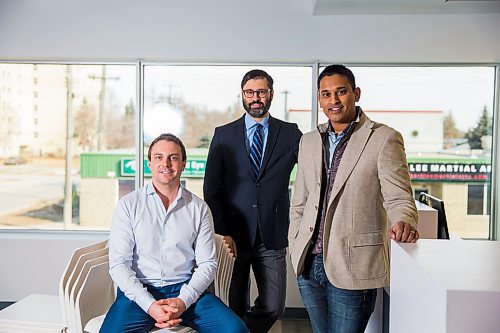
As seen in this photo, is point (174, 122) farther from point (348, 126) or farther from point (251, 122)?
point (348, 126)

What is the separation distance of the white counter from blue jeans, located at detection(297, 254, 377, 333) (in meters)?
0.53

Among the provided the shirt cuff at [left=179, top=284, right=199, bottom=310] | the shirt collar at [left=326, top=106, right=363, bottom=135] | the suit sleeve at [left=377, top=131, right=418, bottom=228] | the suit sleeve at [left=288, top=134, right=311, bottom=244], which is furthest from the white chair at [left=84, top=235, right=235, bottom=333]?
the suit sleeve at [left=377, top=131, right=418, bottom=228]

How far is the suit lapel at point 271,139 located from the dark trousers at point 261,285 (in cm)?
43

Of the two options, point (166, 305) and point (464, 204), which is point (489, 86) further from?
point (166, 305)

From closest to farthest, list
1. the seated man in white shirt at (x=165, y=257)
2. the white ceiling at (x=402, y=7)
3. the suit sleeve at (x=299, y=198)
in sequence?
1. the suit sleeve at (x=299, y=198)
2. the seated man in white shirt at (x=165, y=257)
3. the white ceiling at (x=402, y=7)

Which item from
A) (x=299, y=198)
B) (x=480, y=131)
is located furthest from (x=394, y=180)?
(x=480, y=131)

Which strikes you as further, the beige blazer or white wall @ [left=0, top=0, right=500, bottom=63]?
white wall @ [left=0, top=0, right=500, bottom=63]

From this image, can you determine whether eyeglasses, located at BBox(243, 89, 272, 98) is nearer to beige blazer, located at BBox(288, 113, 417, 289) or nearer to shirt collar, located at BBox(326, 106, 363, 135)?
shirt collar, located at BBox(326, 106, 363, 135)

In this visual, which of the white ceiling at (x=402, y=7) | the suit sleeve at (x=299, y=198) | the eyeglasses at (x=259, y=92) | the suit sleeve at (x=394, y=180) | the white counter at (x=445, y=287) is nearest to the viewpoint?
the white counter at (x=445, y=287)

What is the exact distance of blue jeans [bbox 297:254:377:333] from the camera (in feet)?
7.14

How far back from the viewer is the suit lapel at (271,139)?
9.65ft

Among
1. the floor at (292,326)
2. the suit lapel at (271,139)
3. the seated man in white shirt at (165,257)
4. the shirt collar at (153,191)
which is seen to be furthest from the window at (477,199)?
the shirt collar at (153,191)

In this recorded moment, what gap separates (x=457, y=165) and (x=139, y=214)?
276 cm

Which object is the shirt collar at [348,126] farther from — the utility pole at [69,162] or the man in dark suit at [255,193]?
the utility pole at [69,162]
